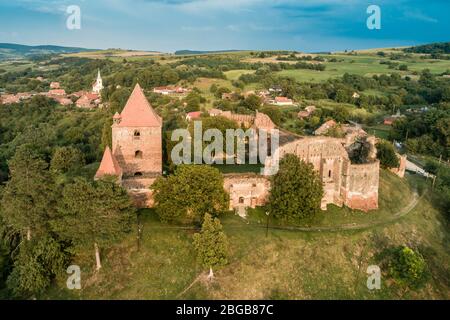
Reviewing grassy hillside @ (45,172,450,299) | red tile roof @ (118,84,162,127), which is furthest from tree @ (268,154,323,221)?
red tile roof @ (118,84,162,127)

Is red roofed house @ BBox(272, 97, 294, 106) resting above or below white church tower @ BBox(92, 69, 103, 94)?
below

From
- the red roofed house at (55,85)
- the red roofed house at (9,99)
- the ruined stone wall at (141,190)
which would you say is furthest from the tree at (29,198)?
the red roofed house at (55,85)

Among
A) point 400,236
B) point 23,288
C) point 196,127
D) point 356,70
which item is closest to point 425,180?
point 400,236

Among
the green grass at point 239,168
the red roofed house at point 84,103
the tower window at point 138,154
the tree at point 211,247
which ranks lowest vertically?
the tree at point 211,247

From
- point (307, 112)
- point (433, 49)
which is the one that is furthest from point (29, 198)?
point (433, 49)

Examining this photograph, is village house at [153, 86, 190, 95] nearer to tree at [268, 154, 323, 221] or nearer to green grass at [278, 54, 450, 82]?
green grass at [278, 54, 450, 82]

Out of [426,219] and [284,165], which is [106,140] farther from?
[426,219]

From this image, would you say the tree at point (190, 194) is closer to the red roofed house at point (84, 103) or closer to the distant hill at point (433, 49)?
the red roofed house at point (84, 103)
